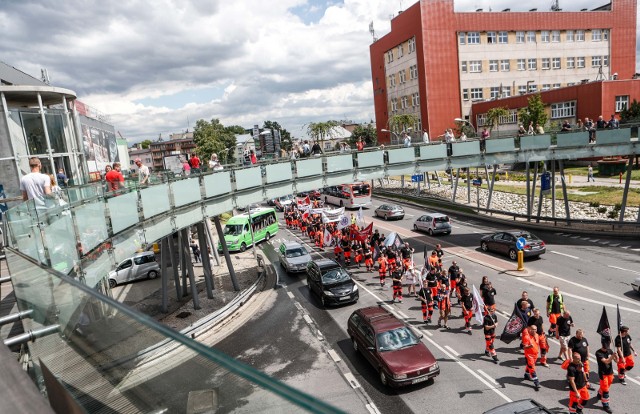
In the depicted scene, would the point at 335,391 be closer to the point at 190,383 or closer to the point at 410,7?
the point at 190,383

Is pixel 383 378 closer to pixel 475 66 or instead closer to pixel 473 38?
pixel 475 66

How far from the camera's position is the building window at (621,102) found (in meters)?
49.3

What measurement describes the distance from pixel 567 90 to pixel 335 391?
182 ft

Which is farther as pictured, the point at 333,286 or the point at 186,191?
the point at 333,286

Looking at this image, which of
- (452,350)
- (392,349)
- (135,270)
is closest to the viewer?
(392,349)

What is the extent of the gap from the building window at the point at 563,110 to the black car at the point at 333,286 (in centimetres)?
4768

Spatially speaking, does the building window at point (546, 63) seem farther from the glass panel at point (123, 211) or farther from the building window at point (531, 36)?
the glass panel at point (123, 211)

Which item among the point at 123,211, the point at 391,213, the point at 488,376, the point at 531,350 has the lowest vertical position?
the point at 391,213

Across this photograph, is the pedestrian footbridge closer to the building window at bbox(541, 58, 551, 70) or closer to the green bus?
the green bus

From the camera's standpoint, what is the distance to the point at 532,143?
1010 inches

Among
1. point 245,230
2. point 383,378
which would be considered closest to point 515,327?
point 383,378

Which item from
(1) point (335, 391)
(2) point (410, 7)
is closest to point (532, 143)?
(1) point (335, 391)

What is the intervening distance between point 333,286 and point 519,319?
803cm

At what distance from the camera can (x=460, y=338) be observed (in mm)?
13453
